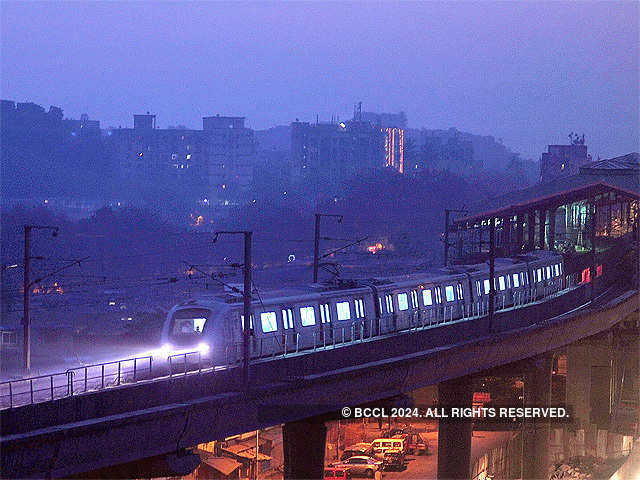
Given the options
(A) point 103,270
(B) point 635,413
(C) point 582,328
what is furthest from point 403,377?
(A) point 103,270

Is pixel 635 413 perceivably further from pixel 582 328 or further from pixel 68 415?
pixel 68 415

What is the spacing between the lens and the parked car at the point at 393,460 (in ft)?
153

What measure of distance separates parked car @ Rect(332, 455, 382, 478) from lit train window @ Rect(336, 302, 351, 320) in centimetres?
795

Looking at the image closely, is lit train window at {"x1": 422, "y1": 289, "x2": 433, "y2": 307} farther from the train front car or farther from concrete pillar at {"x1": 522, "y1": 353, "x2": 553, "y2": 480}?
the train front car

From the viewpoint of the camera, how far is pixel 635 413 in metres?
60.0

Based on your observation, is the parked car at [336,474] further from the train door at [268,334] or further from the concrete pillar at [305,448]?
the concrete pillar at [305,448]

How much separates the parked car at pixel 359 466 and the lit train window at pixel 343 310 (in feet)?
26.1

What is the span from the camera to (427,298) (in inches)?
1756

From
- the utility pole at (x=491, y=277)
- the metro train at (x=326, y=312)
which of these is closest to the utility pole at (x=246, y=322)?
the metro train at (x=326, y=312)

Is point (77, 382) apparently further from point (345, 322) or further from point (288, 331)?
point (345, 322)

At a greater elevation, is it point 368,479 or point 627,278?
point 627,278

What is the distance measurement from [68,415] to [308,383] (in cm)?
817

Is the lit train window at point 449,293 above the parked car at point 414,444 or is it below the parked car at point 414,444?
above

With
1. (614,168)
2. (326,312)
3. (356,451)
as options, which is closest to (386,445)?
(356,451)
